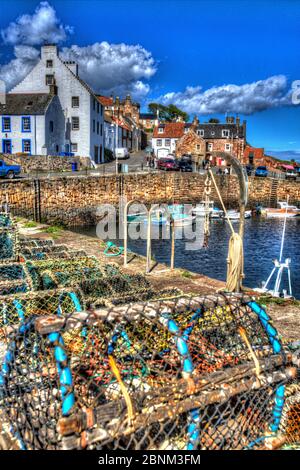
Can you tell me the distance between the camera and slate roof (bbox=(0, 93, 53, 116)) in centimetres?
3994

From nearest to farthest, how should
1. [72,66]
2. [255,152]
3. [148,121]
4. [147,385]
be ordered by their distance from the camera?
[147,385] → [72,66] → [255,152] → [148,121]

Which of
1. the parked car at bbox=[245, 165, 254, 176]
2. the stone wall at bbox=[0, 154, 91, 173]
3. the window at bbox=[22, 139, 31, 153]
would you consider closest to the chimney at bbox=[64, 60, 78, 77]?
the window at bbox=[22, 139, 31, 153]

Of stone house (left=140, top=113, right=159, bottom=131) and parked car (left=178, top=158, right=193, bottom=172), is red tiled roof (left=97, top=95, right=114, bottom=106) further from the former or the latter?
parked car (left=178, top=158, right=193, bottom=172)

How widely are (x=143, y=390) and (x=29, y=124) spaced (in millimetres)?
40414

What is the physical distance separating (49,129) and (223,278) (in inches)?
1126

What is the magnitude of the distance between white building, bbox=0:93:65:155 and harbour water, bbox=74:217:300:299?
13.1 metres

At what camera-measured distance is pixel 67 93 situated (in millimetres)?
43281

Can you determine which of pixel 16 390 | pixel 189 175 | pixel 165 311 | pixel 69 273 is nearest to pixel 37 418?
pixel 16 390

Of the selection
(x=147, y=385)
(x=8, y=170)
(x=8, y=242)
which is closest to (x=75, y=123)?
(x=8, y=170)

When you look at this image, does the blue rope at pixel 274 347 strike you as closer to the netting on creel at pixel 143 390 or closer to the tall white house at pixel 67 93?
the netting on creel at pixel 143 390

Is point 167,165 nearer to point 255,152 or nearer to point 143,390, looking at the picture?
point 255,152

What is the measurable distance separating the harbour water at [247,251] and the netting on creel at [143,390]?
45.2 ft

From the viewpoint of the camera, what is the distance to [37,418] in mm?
3152
